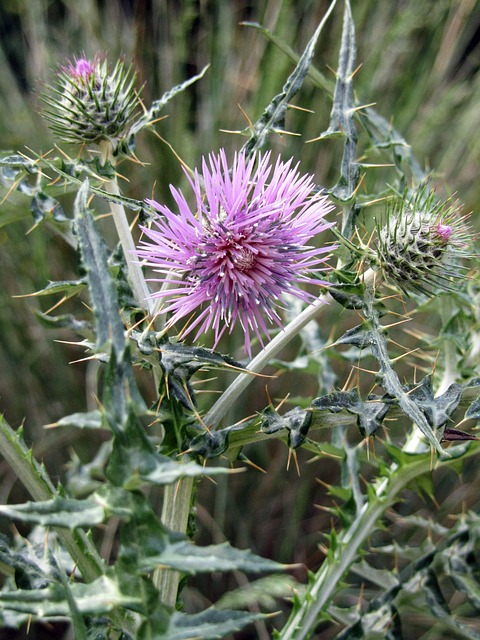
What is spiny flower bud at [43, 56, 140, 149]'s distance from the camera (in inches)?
46.8

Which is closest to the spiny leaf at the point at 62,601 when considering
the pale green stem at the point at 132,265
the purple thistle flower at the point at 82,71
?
the pale green stem at the point at 132,265

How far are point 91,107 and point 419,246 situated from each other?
25.2 inches

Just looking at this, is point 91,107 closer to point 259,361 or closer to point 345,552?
point 259,361

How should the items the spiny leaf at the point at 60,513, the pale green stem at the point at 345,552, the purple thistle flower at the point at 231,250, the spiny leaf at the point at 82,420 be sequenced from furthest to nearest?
1. the pale green stem at the point at 345,552
2. the spiny leaf at the point at 82,420
3. the purple thistle flower at the point at 231,250
4. the spiny leaf at the point at 60,513

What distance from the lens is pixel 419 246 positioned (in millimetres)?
1062

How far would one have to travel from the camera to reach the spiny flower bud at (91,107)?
3.90ft

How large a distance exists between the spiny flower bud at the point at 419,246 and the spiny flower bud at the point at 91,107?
53 centimetres

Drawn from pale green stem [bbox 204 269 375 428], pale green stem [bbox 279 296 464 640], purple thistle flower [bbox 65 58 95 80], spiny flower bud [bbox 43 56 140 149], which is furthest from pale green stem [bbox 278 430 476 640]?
purple thistle flower [bbox 65 58 95 80]

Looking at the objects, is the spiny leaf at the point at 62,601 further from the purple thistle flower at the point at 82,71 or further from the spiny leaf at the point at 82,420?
the purple thistle flower at the point at 82,71

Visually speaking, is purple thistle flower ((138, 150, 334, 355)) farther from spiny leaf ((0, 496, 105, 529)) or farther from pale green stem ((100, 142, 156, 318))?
spiny leaf ((0, 496, 105, 529))

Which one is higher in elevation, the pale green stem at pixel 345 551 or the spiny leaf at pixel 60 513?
the spiny leaf at pixel 60 513

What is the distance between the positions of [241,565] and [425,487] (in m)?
0.71

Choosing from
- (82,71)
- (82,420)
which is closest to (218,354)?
(82,420)

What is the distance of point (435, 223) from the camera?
1.09m
